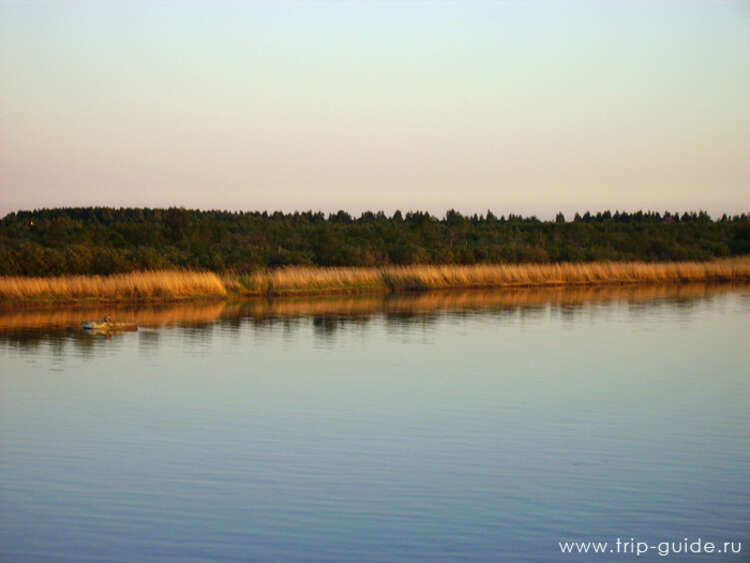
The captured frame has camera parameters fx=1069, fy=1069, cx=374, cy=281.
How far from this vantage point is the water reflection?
25375 mm

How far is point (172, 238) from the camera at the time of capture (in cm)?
5619

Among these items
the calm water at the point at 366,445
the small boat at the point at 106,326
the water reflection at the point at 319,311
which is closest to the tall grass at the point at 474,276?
the water reflection at the point at 319,311

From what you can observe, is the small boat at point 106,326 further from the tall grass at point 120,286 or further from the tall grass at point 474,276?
the tall grass at point 474,276

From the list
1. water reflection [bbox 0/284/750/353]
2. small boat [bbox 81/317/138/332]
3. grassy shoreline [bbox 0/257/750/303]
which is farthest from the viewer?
grassy shoreline [bbox 0/257/750/303]

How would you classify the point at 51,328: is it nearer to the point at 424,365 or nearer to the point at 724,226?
the point at 424,365

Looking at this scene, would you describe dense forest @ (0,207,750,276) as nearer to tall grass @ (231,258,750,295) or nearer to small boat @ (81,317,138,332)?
tall grass @ (231,258,750,295)

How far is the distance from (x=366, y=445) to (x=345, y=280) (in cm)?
2751

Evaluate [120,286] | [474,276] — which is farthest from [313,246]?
[120,286]

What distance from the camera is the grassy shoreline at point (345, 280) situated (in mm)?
33000

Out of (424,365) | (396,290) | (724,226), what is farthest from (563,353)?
(724,226)

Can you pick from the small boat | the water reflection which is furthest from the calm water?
the water reflection

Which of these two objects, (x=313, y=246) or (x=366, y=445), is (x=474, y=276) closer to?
(x=313, y=246)

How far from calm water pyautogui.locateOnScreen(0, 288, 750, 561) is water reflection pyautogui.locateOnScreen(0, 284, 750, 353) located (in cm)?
87

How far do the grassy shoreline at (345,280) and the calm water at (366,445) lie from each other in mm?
8292
